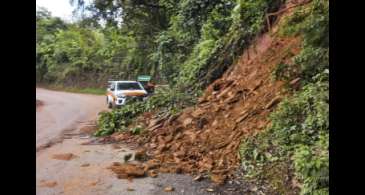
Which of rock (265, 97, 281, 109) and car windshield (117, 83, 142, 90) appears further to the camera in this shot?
car windshield (117, 83, 142, 90)

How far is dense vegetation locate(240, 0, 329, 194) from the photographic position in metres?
4.43

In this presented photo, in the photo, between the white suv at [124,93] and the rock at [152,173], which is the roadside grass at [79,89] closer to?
the white suv at [124,93]

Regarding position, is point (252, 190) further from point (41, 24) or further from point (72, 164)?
point (41, 24)

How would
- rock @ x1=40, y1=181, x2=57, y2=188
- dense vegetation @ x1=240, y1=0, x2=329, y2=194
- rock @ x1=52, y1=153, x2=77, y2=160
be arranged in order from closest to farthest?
dense vegetation @ x1=240, y1=0, x2=329, y2=194, rock @ x1=40, y1=181, x2=57, y2=188, rock @ x1=52, y1=153, x2=77, y2=160

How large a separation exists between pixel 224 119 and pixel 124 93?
352 inches

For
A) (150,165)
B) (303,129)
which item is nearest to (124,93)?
(150,165)

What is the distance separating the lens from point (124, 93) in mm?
16141

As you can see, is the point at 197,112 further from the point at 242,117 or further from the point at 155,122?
the point at 242,117

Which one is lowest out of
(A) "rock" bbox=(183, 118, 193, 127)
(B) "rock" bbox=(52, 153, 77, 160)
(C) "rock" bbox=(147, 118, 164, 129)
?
(B) "rock" bbox=(52, 153, 77, 160)

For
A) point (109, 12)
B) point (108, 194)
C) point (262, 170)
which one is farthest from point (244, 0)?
point (109, 12)

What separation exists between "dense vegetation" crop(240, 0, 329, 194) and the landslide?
47 centimetres

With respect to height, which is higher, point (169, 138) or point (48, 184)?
point (169, 138)

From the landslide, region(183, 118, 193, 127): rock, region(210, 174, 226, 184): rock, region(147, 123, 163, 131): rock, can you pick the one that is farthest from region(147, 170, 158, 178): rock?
region(147, 123, 163, 131): rock

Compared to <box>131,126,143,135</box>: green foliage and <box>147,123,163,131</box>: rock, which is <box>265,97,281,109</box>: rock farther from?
<box>131,126,143,135</box>: green foliage
